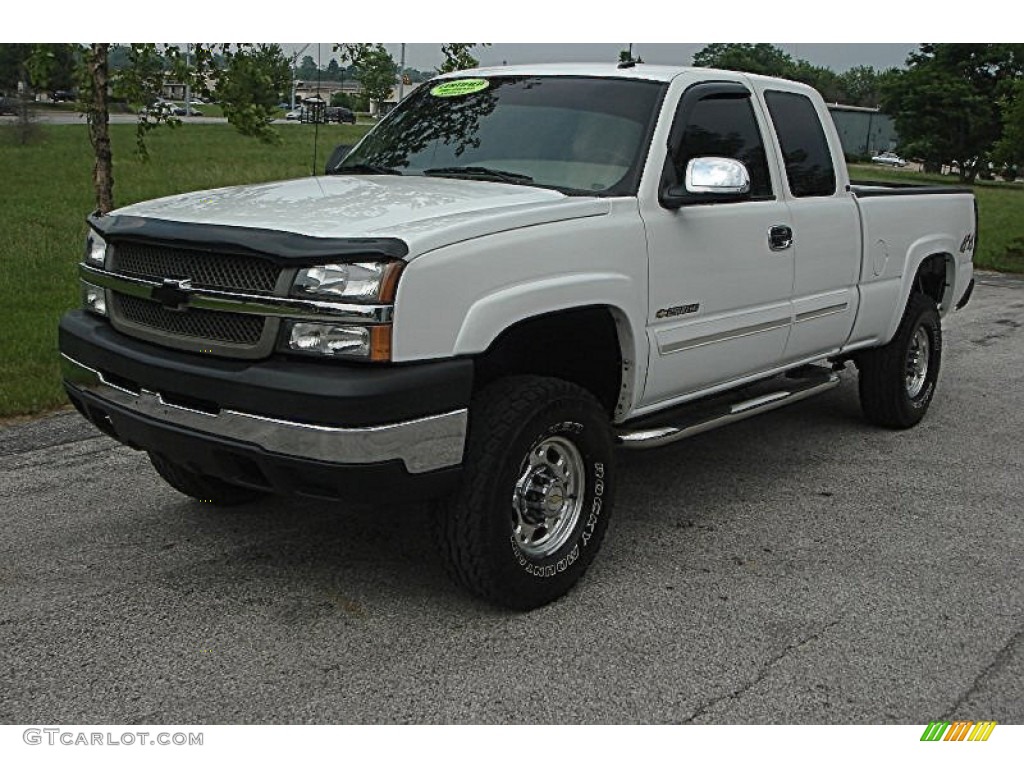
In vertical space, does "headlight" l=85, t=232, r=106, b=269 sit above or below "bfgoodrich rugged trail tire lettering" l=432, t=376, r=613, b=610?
above

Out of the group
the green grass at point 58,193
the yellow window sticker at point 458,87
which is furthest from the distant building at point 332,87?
the yellow window sticker at point 458,87

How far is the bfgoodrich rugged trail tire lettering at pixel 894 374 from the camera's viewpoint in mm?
6867

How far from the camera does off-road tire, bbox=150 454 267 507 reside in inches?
201

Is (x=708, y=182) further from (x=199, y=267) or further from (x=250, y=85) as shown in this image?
(x=250, y=85)

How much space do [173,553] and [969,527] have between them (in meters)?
3.53

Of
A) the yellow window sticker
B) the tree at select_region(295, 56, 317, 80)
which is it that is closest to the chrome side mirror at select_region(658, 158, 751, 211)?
the yellow window sticker

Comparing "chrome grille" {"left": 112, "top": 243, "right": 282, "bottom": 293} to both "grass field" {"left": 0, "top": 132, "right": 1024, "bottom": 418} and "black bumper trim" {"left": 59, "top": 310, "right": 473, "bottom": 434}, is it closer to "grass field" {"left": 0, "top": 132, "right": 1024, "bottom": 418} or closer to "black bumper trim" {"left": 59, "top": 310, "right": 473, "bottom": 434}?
"black bumper trim" {"left": 59, "top": 310, "right": 473, "bottom": 434}

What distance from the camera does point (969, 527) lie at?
17.4 feet

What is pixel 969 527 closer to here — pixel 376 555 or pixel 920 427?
pixel 920 427

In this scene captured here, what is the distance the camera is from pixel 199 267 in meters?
3.98

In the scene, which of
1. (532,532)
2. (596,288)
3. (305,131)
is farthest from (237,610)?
(305,131)

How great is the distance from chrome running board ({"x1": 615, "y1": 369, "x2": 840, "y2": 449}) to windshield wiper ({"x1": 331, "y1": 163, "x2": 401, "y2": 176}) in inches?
63.2

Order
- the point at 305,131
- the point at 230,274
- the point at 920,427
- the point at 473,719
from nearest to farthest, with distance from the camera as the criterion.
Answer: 1. the point at 473,719
2. the point at 230,274
3. the point at 920,427
4. the point at 305,131

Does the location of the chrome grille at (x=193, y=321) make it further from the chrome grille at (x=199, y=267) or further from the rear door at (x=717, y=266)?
the rear door at (x=717, y=266)
